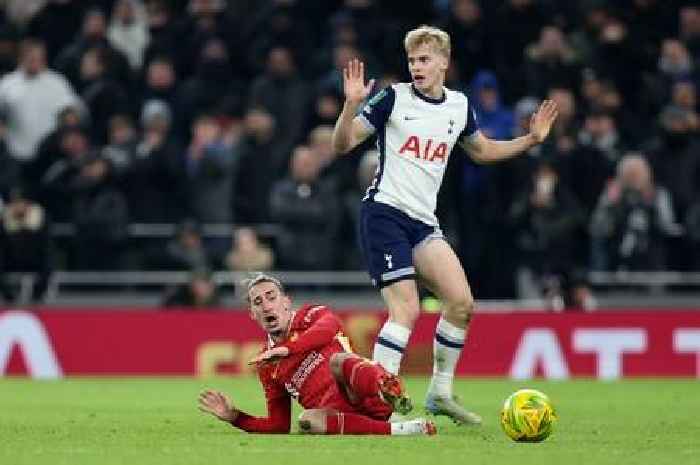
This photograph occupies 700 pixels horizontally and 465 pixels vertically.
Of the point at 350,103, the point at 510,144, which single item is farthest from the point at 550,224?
the point at 350,103

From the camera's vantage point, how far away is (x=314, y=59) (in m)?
22.4

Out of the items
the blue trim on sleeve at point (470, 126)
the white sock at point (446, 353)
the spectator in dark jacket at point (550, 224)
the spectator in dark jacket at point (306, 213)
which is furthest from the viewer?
the spectator in dark jacket at point (550, 224)

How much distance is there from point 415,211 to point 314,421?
1.96 metres

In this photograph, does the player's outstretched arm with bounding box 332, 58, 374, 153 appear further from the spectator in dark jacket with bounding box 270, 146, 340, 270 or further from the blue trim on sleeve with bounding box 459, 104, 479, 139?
the spectator in dark jacket with bounding box 270, 146, 340, 270

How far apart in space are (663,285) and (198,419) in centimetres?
947

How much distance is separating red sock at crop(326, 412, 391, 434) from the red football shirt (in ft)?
0.31

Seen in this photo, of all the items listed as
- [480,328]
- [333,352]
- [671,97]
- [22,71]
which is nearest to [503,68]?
[671,97]

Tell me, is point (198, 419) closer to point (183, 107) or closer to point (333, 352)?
point (333, 352)

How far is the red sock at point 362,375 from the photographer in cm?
1045

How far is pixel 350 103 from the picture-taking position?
11.7 meters

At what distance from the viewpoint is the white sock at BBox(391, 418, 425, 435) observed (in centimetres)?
1102

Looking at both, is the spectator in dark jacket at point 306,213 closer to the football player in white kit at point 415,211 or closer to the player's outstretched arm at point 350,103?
the football player in white kit at point 415,211

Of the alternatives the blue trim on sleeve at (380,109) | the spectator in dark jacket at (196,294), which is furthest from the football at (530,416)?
the spectator in dark jacket at (196,294)

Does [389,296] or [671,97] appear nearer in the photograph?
[389,296]
